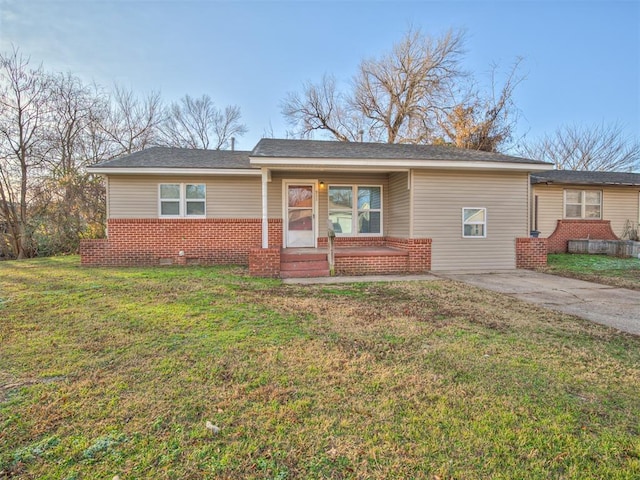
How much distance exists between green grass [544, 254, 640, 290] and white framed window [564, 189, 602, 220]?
2.34 m

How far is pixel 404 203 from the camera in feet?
30.3

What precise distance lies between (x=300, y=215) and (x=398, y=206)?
3.07 metres

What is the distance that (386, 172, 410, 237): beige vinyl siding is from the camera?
9109 millimetres

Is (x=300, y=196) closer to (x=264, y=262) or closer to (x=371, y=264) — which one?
(x=264, y=262)

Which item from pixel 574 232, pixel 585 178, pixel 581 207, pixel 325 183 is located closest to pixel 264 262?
pixel 325 183

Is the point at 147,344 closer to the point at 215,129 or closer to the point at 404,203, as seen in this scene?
the point at 404,203

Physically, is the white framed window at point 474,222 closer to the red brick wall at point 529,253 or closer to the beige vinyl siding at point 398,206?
the red brick wall at point 529,253

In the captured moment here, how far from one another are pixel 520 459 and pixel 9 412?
3.24 metres

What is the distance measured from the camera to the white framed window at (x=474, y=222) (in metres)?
9.09

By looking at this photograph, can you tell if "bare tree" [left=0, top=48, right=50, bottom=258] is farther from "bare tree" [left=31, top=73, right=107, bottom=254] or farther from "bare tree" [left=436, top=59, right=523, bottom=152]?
"bare tree" [left=436, top=59, right=523, bottom=152]

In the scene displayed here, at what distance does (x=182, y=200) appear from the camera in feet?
32.3

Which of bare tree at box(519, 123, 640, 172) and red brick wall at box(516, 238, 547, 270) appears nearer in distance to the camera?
red brick wall at box(516, 238, 547, 270)

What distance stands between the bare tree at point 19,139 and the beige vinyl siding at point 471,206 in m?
16.1

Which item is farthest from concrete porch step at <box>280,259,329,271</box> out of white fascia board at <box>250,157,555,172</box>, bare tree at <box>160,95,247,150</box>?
bare tree at <box>160,95,247,150</box>
